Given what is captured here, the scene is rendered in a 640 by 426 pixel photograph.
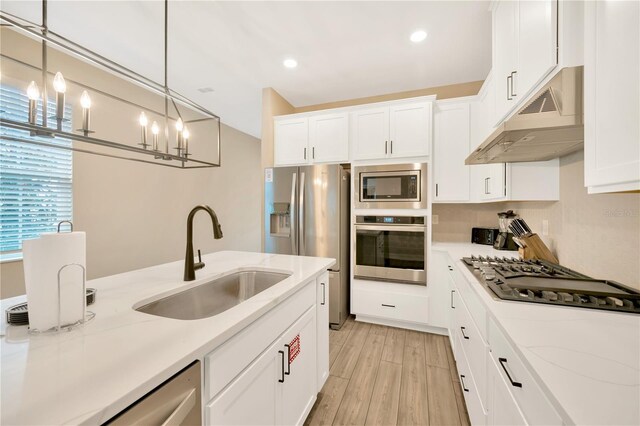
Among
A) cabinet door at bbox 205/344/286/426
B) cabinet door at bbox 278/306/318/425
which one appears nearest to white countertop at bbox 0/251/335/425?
cabinet door at bbox 205/344/286/426

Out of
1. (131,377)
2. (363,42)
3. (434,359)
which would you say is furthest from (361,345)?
(363,42)

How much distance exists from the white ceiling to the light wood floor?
2854mm

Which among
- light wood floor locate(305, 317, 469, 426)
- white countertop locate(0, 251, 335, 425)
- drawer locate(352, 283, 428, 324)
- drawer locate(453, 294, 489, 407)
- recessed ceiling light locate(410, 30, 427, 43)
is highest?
recessed ceiling light locate(410, 30, 427, 43)

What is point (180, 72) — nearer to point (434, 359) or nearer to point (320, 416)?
point (320, 416)

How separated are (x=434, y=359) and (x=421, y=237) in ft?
3.67

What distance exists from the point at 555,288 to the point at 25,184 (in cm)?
386

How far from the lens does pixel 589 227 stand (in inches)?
57.8

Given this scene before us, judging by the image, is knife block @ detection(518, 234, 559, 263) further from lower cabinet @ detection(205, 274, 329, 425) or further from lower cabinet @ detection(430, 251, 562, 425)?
lower cabinet @ detection(205, 274, 329, 425)

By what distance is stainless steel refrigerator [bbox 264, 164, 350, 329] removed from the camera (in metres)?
2.89

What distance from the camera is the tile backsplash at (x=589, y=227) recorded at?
119cm

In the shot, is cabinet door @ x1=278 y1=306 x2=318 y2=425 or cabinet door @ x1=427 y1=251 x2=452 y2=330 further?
cabinet door @ x1=427 y1=251 x2=452 y2=330

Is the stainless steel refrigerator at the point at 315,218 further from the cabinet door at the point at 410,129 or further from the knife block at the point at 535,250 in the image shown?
the knife block at the point at 535,250

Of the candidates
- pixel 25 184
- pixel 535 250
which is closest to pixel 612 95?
pixel 535 250

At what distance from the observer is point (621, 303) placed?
1055 mm
